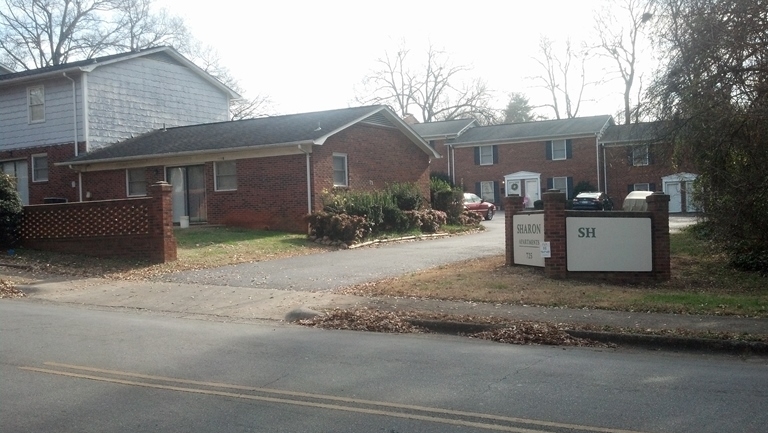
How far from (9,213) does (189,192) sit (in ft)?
29.0

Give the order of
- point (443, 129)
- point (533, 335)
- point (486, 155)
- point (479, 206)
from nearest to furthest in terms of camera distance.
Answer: point (533, 335) < point (479, 206) < point (486, 155) < point (443, 129)

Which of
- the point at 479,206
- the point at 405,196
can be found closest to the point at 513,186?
the point at 479,206

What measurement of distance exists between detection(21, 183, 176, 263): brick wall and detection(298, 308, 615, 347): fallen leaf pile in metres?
8.04

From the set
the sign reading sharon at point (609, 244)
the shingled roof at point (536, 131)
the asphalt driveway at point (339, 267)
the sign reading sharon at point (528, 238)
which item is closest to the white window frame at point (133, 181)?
the asphalt driveway at point (339, 267)

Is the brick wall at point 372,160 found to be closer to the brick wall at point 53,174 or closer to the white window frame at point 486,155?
the brick wall at point 53,174

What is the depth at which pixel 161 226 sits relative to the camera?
18688 millimetres

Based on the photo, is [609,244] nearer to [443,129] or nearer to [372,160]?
[372,160]

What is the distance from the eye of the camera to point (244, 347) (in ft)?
31.6

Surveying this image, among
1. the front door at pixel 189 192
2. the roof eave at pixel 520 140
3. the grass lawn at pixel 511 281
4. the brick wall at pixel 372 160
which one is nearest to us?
the grass lawn at pixel 511 281

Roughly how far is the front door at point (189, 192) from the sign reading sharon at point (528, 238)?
48.1 feet

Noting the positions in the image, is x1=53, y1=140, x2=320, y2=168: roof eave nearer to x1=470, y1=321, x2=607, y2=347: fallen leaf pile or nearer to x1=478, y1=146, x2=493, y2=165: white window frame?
x1=470, y1=321, x2=607, y2=347: fallen leaf pile

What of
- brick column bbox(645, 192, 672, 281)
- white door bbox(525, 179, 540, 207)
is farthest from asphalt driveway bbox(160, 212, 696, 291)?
white door bbox(525, 179, 540, 207)

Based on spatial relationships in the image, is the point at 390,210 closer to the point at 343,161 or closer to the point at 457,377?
the point at 343,161

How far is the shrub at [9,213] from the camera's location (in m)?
20.6
